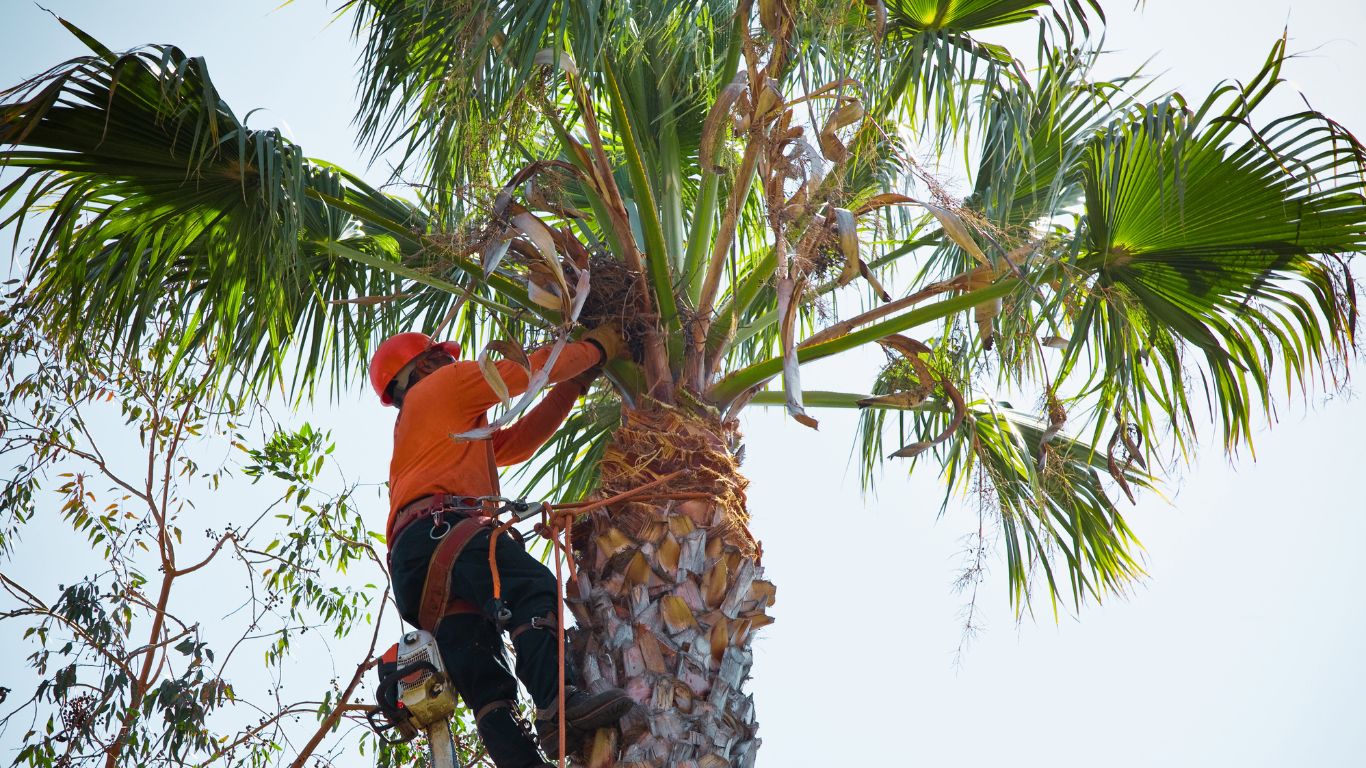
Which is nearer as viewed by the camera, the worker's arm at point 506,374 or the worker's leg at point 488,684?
the worker's leg at point 488,684

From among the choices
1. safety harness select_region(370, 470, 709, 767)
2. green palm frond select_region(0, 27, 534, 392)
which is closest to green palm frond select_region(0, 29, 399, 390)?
green palm frond select_region(0, 27, 534, 392)

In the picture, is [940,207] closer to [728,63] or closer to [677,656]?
[728,63]

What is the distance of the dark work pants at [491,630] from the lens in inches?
154

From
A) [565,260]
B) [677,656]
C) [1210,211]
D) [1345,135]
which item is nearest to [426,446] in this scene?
[565,260]

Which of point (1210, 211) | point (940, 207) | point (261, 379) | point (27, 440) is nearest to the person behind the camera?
point (940, 207)

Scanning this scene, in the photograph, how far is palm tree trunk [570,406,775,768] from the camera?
12.7 feet

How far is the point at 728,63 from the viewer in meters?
5.06

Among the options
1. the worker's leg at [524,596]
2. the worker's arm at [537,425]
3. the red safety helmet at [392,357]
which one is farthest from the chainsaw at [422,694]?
the red safety helmet at [392,357]

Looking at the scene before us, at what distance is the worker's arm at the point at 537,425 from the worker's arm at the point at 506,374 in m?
0.36

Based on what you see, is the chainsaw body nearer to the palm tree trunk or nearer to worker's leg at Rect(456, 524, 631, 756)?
worker's leg at Rect(456, 524, 631, 756)

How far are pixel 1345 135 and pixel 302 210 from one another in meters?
3.99

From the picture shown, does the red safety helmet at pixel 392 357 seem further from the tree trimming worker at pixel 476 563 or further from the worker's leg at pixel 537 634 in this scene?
the worker's leg at pixel 537 634

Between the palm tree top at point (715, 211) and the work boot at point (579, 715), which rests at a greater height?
the palm tree top at point (715, 211)

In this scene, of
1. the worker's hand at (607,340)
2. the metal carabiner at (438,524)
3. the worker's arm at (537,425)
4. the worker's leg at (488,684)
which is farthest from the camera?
the worker's arm at (537,425)
